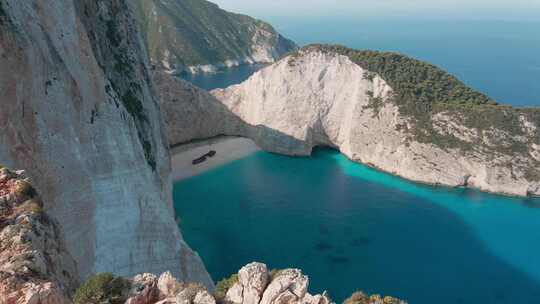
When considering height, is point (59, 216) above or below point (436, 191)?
above

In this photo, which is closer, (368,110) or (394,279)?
(394,279)

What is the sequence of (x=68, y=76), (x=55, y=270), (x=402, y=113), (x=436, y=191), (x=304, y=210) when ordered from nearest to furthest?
(x=55, y=270) → (x=68, y=76) → (x=304, y=210) → (x=436, y=191) → (x=402, y=113)

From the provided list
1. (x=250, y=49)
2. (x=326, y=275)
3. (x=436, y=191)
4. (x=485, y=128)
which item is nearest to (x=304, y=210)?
(x=326, y=275)

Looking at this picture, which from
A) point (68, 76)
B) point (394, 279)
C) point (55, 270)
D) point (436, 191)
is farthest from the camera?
point (436, 191)

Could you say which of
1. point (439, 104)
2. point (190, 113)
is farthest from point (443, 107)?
point (190, 113)

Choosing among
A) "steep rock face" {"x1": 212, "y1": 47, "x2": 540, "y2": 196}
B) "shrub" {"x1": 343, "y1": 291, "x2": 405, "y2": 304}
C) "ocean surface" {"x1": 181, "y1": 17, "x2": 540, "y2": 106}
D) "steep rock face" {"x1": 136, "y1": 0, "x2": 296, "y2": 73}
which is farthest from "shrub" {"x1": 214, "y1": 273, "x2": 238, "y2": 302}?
"steep rock face" {"x1": 136, "y1": 0, "x2": 296, "y2": 73}

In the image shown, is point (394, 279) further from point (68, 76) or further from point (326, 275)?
point (68, 76)
